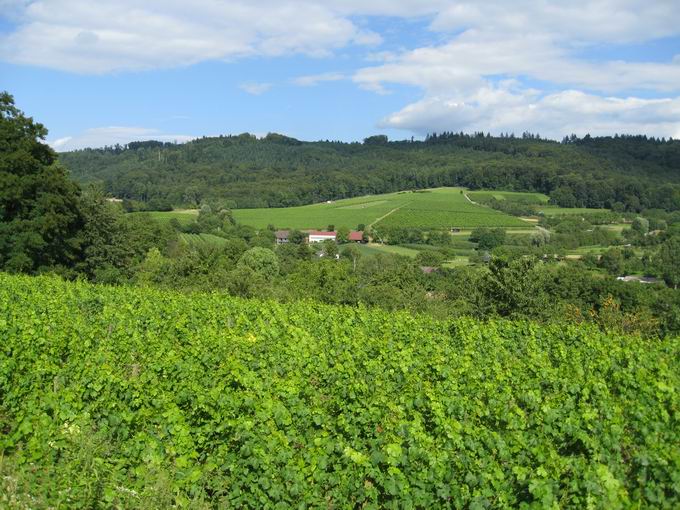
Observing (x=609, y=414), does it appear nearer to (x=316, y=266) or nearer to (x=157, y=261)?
(x=316, y=266)

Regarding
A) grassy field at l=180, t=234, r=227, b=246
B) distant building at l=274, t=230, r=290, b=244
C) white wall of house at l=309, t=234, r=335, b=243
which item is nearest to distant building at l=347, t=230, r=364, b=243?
white wall of house at l=309, t=234, r=335, b=243

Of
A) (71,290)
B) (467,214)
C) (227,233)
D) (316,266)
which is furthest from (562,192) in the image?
(71,290)

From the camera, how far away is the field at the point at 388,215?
93.8 m

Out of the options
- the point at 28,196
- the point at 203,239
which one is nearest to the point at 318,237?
the point at 203,239

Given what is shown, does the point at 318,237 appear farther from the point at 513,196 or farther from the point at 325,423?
the point at 325,423

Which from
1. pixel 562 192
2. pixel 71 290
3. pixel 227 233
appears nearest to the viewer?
pixel 71 290

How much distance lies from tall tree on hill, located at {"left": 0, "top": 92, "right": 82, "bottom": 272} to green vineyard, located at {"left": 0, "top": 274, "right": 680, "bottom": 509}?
17.6m

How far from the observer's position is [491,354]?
11.9m

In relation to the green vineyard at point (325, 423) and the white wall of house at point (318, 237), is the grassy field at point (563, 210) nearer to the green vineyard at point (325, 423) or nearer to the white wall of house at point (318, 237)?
the white wall of house at point (318, 237)

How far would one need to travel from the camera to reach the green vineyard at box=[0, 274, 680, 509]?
605 cm

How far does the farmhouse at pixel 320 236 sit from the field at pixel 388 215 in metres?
5.90

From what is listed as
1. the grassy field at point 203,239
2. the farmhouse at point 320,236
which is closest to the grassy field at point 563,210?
the farmhouse at point 320,236

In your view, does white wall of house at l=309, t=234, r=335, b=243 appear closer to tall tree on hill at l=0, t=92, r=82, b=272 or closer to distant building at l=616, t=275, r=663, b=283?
distant building at l=616, t=275, r=663, b=283

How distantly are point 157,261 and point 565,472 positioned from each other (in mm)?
47246
